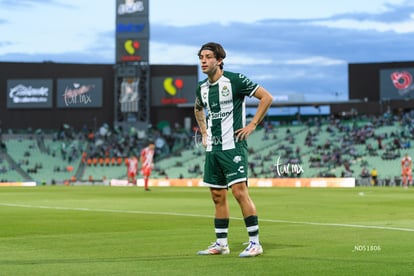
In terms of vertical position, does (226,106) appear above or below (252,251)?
above

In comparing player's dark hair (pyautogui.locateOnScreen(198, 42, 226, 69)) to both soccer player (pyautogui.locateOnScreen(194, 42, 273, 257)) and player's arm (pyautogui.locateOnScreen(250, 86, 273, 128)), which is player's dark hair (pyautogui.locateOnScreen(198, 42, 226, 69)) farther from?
player's arm (pyautogui.locateOnScreen(250, 86, 273, 128))

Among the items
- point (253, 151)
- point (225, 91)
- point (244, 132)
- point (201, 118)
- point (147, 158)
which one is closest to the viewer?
point (244, 132)

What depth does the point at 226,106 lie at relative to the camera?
11766mm

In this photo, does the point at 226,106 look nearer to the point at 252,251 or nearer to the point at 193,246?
the point at 252,251

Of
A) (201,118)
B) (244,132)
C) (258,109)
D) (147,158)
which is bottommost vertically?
(147,158)

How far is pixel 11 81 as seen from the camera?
108250 millimetres

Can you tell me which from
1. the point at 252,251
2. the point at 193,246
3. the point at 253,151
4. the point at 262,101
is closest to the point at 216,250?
the point at 252,251

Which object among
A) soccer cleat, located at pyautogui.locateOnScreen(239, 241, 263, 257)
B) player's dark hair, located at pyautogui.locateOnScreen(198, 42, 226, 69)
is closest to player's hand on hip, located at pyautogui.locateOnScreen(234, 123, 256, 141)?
player's dark hair, located at pyautogui.locateOnScreen(198, 42, 226, 69)

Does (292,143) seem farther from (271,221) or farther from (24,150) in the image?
(271,221)

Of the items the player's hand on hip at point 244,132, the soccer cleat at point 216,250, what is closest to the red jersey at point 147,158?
the player's hand on hip at point 244,132

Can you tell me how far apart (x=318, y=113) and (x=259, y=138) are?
21220 mm

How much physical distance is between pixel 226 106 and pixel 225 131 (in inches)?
13.8

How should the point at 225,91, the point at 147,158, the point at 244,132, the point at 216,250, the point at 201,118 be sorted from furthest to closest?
the point at 147,158, the point at 201,118, the point at 225,91, the point at 244,132, the point at 216,250

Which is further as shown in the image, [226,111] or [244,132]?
[226,111]
